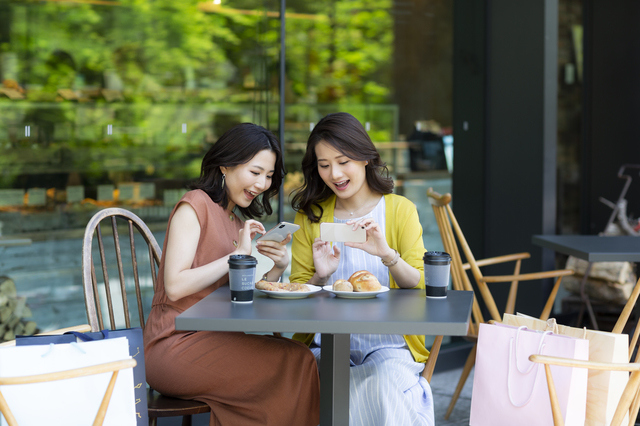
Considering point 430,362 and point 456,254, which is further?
point 456,254

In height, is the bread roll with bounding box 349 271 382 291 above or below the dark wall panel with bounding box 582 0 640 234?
below

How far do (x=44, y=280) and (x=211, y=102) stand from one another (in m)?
1.50

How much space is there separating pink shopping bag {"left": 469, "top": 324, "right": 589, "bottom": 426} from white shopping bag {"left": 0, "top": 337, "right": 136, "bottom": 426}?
3.26 feet

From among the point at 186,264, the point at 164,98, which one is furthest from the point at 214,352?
the point at 164,98

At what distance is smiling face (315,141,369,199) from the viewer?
2.33 m

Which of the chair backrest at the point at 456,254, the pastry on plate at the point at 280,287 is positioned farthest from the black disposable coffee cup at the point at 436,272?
the chair backrest at the point at 456,254

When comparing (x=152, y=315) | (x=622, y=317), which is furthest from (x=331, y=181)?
(x=622, y=317)

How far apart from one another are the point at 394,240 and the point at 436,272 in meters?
0.49

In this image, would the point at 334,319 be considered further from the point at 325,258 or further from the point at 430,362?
the point at 430,362

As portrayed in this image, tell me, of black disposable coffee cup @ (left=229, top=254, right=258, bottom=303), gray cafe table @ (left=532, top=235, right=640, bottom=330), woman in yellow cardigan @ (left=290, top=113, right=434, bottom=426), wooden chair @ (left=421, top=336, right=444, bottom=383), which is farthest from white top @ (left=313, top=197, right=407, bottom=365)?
gray cafe table @ (left=532, top=235, right=640, bottom=330)

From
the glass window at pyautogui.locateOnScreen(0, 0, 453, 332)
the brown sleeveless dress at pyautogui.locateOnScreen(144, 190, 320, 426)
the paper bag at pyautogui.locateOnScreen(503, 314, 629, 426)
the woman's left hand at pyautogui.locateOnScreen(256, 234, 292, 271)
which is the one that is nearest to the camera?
the paper bag at pyautogui.locateOnScreen(503, 314, 629, 426)

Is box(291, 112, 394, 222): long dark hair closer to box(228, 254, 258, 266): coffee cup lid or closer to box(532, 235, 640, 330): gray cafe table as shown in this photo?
box(228, 254, 258, 266): coffee cup lid

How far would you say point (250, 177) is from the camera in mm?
2291

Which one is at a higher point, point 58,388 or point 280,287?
point 280,287
